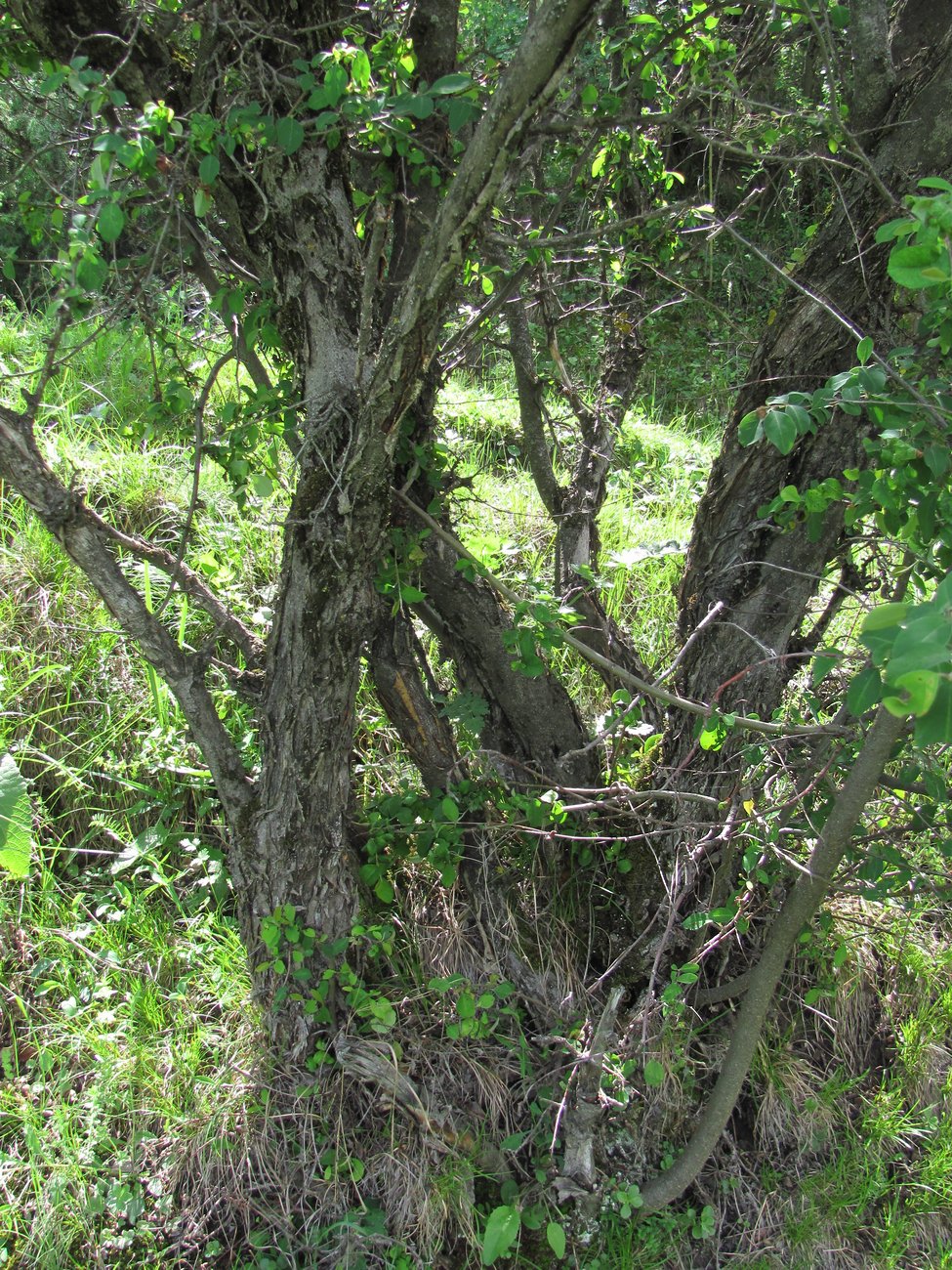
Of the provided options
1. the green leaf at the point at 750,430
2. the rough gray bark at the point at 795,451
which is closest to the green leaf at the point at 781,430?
the green leaf at the point at 750,430

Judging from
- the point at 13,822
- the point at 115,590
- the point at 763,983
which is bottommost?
the point at 763,983

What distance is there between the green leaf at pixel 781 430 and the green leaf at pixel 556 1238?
160 cm

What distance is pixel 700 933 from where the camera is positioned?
2.25 metres

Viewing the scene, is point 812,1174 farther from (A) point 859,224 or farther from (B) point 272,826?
(A) point 859,224

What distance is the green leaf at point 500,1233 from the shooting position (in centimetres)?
180

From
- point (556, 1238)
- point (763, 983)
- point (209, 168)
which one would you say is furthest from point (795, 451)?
point (556, 1238)

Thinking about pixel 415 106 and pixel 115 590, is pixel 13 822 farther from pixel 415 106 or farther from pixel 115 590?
pixel 415 106

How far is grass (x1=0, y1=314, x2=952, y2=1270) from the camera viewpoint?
6.48 feet

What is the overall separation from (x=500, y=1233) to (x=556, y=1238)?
13 centimetres

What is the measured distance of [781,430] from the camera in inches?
53.9

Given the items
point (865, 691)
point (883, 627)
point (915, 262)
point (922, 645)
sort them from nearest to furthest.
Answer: point (922, 645)
point (883, 627)
point (915, 262)
point (865, 691)

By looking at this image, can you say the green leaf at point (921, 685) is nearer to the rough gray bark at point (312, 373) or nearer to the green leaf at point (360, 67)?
the rough gray bark at point (312, 373)

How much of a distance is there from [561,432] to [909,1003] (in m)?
2.16

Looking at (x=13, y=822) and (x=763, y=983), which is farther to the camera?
(x=763, y=983)
